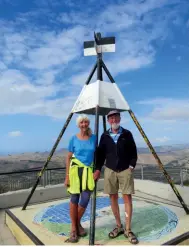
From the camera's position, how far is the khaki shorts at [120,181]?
12.6 ft

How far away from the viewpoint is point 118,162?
12.8 ft

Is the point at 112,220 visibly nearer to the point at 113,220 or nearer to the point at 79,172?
the point at 113,220

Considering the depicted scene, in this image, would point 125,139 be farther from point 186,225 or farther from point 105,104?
point 186,225

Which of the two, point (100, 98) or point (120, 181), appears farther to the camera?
point (100, 98)

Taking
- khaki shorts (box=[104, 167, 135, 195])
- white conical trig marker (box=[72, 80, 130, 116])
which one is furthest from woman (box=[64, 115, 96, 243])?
white conical trig marker (box=[72, 80, 130, 116])

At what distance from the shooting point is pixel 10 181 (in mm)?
7078

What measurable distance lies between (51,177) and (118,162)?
14.5ft

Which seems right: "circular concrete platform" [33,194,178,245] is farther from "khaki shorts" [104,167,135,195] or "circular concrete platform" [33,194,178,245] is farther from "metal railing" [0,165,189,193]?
"metal railing" [0,165,189,193]

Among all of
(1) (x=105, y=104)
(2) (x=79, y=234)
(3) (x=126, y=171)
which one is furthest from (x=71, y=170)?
(1) (x=105, y=104)

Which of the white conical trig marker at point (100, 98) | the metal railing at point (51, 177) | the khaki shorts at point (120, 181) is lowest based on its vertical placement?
the metal railing at point (51, 177)

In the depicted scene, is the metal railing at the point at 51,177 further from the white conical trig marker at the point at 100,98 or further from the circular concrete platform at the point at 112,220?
the white conical trig marker at the point at 100,98

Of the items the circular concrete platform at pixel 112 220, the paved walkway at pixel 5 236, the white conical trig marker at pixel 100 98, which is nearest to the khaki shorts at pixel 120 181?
the circular concrete platform at pixel 112 220

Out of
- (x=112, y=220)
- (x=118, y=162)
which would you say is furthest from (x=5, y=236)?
(x=118, y=162)

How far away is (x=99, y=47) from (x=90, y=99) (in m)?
1.44
